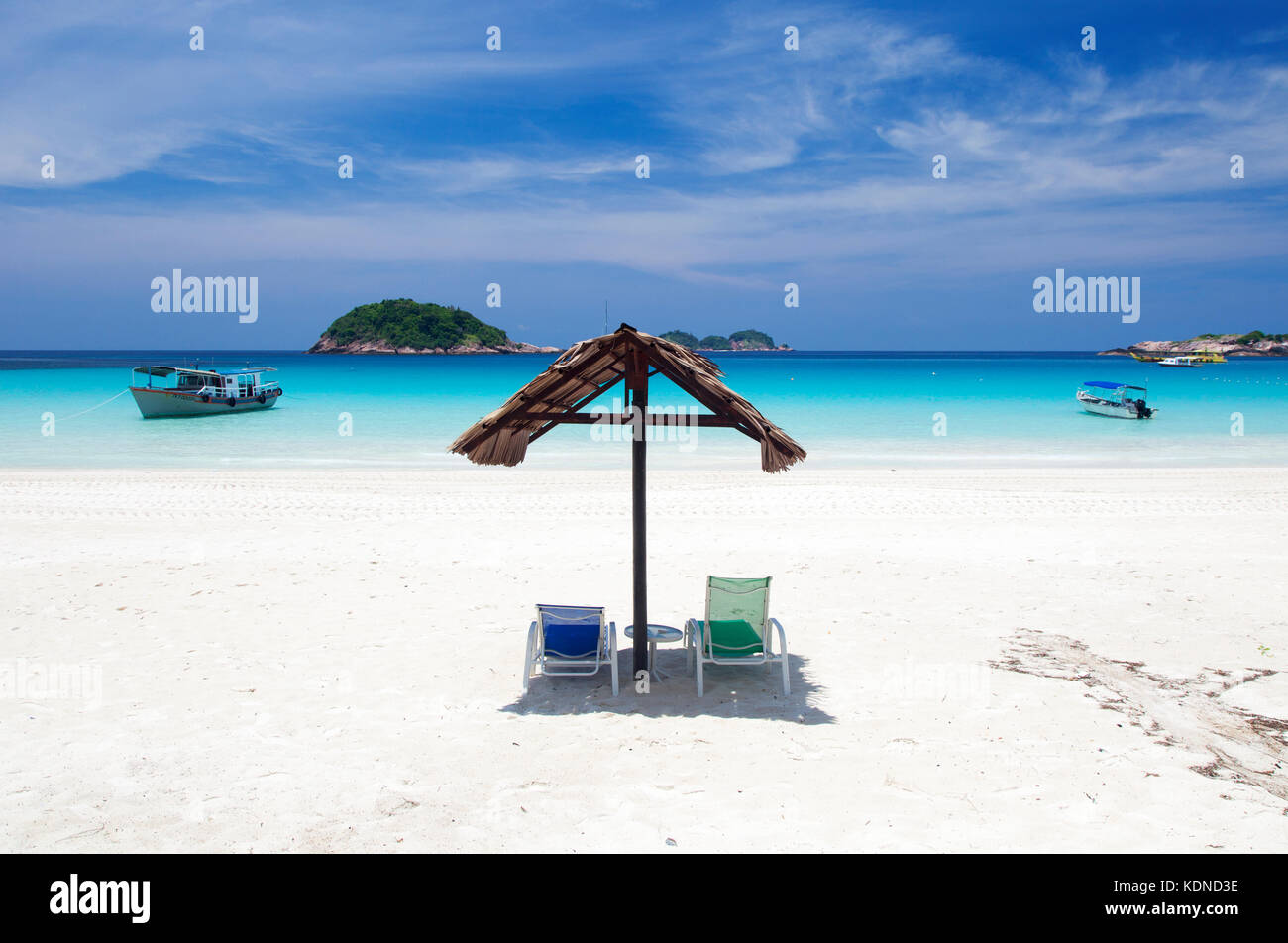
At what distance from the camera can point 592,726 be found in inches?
194

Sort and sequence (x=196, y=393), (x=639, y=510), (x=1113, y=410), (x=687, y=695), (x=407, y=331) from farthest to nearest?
(x=407, y=331), (x=1113, y=410), (x=196, y=393), (x=639, y=510), (x=687, y=695)

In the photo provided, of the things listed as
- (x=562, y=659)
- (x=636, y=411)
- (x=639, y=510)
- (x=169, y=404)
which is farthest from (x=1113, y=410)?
(x=169, y=404)

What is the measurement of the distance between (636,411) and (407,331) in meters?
143

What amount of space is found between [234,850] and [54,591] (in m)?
5.59

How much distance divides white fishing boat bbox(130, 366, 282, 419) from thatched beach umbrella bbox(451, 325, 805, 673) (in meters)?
28.7

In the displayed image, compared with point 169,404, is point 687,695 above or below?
below

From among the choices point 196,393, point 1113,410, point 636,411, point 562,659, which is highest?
point 196,393

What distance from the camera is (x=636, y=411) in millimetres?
5258

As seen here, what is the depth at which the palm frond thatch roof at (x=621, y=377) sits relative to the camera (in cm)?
515

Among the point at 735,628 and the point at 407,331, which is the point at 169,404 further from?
the point at 407,331

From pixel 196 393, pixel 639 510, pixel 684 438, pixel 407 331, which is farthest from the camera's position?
pixel 407 331

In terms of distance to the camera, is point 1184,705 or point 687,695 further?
point 687,695

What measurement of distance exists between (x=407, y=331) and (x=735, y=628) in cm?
14292
